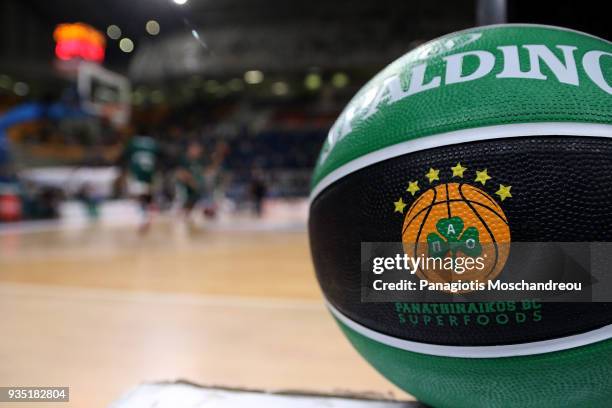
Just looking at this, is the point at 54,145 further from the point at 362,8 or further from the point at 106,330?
the point at 106,330

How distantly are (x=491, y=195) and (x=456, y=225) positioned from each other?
0.19 feet

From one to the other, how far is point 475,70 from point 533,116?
0.12 metres

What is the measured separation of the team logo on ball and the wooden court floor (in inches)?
17.0

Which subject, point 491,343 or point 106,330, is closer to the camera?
point 491,343

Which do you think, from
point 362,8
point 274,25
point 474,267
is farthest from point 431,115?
point 274,25

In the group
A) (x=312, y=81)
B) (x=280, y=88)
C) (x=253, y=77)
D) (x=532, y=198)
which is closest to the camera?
(x=532, y=198)

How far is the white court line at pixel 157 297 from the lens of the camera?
6.08ft

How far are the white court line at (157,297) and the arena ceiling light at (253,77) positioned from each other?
17179mm

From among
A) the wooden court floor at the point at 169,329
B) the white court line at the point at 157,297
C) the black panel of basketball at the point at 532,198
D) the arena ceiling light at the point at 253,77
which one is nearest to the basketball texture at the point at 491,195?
the black panel of basketball at the point at 532,198

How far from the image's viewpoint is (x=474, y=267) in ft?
2.19

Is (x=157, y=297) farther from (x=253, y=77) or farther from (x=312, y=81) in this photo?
(x=312, y=81)

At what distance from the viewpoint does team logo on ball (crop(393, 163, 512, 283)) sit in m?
0.65

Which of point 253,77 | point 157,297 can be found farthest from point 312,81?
point 157,297

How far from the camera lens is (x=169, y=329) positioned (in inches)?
59.0
